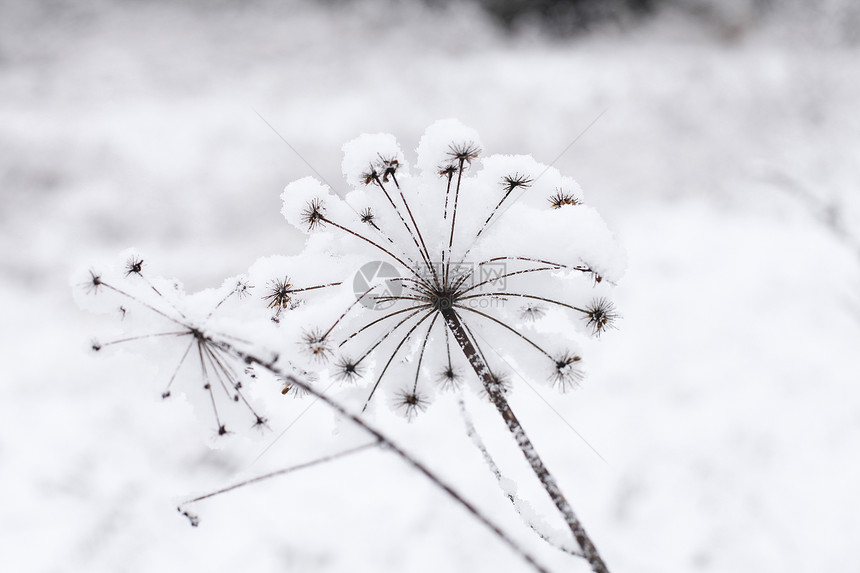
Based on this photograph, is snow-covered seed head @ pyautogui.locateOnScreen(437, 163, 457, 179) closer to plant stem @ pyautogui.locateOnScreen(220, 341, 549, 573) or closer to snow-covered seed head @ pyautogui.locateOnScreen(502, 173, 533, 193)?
snow-covered seed head @ pyautogui.locateOnScreen(502, 173, 533, 193)

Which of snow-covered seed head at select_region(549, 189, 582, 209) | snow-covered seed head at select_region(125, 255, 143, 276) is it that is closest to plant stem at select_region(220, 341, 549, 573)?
snow-covered seed head at select_region(125, 255, 143, 276)

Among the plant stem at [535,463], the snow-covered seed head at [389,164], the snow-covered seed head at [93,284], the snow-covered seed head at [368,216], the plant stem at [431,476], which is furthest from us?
the snow-covered seed head at [368,216]

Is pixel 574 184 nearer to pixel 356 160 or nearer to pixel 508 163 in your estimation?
pixel 508 163

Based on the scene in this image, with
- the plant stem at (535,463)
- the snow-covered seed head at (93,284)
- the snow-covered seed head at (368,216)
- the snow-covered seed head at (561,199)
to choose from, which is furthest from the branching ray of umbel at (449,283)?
the snow-covered seed head at (93,284)

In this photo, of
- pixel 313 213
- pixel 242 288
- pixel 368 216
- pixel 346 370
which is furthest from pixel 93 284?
pixel 368 216

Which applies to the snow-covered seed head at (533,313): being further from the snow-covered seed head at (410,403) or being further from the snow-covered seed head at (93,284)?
the snow-covered seed head at (93,284)

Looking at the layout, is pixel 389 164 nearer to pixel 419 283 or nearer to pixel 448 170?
pixel 448 170
